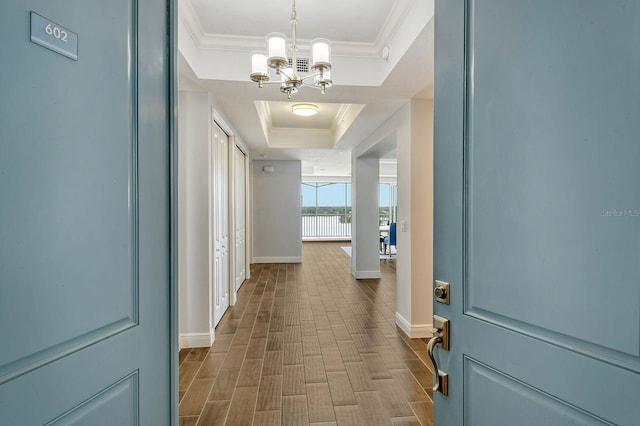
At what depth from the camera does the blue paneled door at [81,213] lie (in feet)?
2.10

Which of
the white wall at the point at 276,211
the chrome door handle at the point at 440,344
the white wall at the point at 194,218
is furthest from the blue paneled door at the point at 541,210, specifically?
the white wall at the point at 276,211

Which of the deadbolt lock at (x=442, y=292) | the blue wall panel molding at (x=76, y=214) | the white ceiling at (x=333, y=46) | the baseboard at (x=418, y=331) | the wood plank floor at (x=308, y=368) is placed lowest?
the wood plank floor at (x=308, y=368)

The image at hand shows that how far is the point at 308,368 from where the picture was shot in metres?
2.79

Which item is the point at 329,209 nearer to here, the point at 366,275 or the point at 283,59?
the point at 366,275

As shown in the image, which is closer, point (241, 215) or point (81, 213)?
point (81, 213)

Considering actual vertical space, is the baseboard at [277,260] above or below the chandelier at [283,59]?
below

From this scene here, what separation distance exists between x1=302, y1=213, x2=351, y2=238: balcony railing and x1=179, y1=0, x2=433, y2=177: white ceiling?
9.58 metres

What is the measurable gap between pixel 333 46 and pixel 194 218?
2114 millimetres

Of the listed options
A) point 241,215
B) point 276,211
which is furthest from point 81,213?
point 276,211

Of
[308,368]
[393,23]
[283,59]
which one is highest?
[393,23]

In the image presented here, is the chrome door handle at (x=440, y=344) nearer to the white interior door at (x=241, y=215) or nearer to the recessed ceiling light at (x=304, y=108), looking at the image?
the recessed ceiling light at (x=304, y=108)

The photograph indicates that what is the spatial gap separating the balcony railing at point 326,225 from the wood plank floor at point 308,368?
334 inches

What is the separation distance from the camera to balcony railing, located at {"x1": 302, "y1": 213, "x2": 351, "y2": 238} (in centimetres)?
1346

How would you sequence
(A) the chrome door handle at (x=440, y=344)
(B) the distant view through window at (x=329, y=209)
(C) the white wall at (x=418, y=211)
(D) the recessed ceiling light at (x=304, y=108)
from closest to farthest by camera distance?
1. (A) the chrome door handle at (x=440, y=344)
2. (C) the white wall at (x=418, y=211)
3. (D) the recessed ceiling light at (x=304, y=108)
4. (B) the distant view through window at (x=329, y=209)
